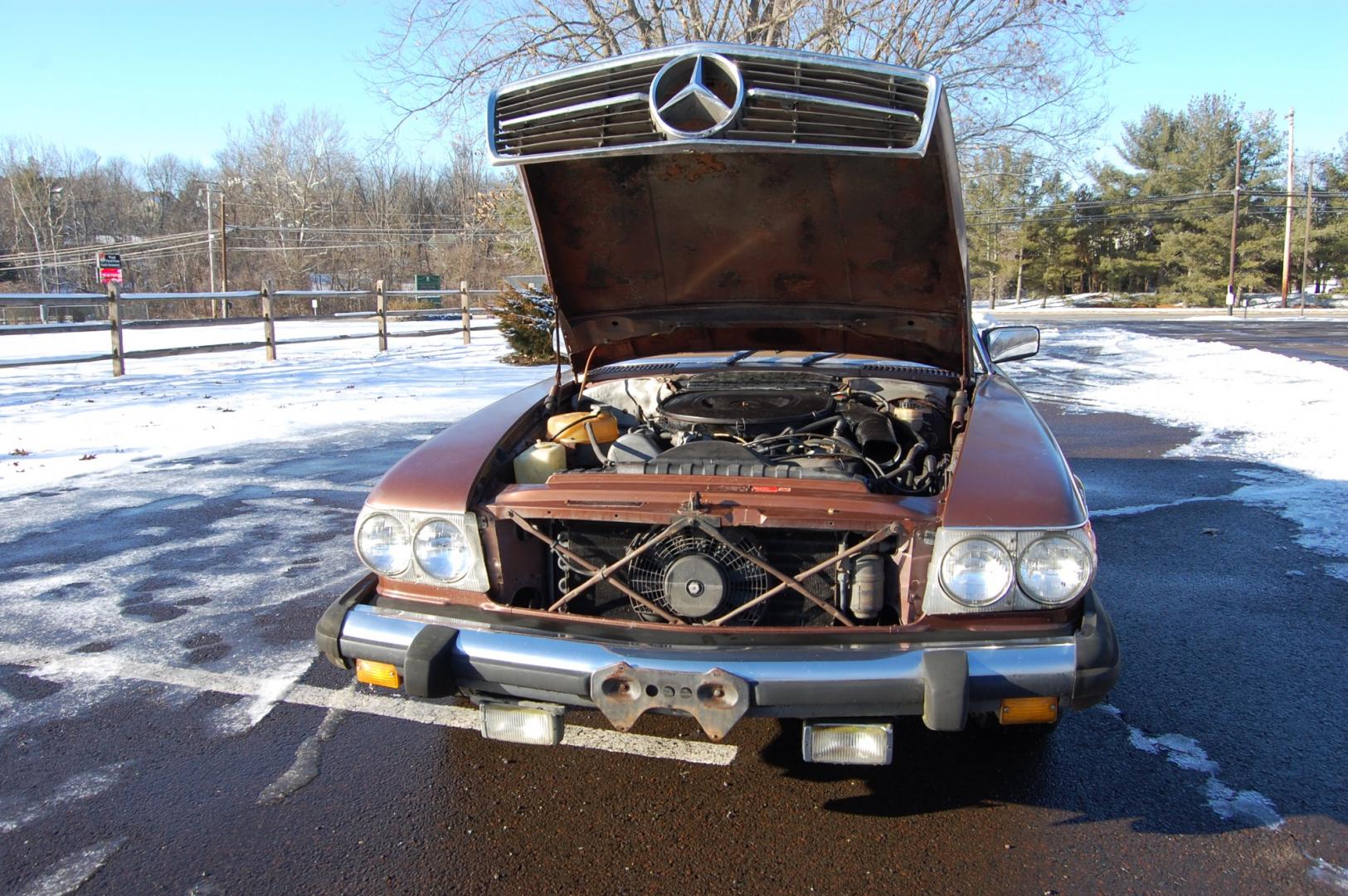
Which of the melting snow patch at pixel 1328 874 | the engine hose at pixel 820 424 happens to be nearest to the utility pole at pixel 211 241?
the engine hose at pixel 820 424

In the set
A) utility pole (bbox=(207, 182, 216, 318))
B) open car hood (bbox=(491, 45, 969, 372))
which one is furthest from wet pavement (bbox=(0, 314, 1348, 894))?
utility pole (bbox=(207, 182, 216, 318))

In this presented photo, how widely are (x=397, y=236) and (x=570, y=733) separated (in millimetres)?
67059

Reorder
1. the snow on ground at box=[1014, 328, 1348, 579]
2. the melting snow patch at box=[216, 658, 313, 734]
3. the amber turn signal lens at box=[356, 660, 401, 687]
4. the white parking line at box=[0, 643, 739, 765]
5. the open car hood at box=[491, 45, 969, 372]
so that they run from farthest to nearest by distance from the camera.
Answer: the snow on ground at box=[1014, 328, 1348, 579] → the melting snow patch at box=[216, 658, 313, 734] → the white parking line at box=[0, 643, 739, 765] → the open car hood at box=[491, 45, 969, 372] → the amber turn signal lens at box=[356, 660, 401, 687]

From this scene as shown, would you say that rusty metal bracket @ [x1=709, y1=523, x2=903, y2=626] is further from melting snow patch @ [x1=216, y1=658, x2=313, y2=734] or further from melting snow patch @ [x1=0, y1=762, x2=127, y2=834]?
melting snow patch @ [x1=0, y1=762, x2=127, y2=834]

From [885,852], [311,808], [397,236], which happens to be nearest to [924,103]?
[885,852]

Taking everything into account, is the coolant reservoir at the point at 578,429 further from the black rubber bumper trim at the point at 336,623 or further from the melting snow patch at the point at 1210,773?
the melting snow patch at the point at 1210,773

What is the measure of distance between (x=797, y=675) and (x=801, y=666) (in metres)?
0.03

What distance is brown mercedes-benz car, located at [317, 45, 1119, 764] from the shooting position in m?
2.34

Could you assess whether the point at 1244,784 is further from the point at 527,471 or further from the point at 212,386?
the point at 212,386

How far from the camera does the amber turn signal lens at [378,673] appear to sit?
8.48 feet

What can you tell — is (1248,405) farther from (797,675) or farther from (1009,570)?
(797,675)

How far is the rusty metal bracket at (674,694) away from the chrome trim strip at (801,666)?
2cm

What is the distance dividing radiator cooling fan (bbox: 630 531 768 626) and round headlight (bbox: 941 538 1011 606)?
517mm

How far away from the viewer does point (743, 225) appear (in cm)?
354
